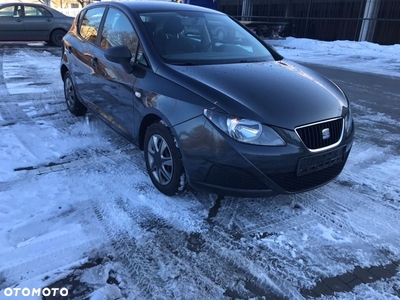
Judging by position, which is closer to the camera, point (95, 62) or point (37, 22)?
point (95, 62)

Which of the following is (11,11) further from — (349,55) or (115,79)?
(349,55)

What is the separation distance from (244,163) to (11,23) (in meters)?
12.9

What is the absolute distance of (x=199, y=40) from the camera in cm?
371

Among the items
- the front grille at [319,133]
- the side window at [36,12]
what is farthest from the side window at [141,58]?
the side window at [36,12]

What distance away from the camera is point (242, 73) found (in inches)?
125

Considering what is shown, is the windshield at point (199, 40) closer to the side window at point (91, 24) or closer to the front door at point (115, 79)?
the front door at point (115, 79)

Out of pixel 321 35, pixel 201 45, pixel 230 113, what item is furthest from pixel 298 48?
pixel 230 113

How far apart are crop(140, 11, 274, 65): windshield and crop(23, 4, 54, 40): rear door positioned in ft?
35.6

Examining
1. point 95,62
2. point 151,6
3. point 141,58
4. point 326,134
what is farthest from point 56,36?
point 326,134

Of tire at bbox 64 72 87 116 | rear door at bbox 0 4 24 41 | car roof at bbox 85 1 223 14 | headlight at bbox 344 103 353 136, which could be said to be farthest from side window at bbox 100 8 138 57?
rear door at bbox 0 4 24 41

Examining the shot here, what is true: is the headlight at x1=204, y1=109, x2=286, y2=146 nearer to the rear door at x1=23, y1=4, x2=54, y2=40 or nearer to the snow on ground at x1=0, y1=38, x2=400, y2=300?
the snow on ground at x1=0, y1=38, x2=400, y2=300

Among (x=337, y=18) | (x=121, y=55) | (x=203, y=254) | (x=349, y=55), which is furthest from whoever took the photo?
(x=337, y=18)

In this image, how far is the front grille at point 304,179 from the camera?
105 inches

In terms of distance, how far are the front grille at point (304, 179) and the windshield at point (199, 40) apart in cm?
139
